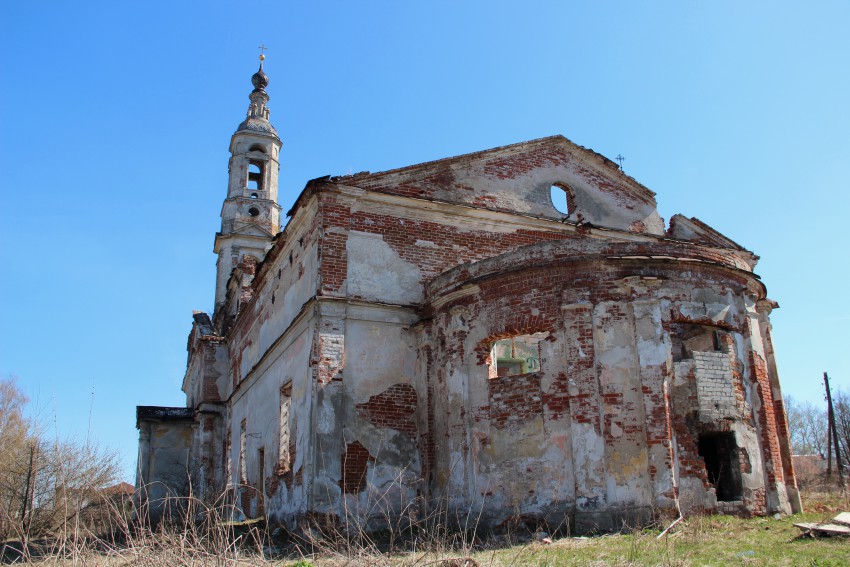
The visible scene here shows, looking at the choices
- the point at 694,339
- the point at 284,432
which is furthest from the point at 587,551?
the point at 284,432

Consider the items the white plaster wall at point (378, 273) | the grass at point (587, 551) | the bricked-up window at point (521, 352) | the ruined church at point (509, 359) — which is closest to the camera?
the grass at point (587, 551)

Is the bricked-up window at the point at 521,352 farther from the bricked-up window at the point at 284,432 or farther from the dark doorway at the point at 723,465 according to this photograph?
the dark doorway at the point at 723,465

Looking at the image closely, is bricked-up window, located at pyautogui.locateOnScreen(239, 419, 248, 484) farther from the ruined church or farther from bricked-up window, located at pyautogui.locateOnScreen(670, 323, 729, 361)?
bricked-up window, located at pyautogui.locateOnScreen(670, 323, 729, 361)

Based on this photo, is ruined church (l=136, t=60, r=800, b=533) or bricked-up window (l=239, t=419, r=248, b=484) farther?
bricked-up window (l=239, t=419, r=248, b=484)

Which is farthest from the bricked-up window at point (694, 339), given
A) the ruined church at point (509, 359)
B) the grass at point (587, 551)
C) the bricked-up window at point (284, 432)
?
the bricked-up window at point (284, 432)

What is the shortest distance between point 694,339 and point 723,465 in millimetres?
2143

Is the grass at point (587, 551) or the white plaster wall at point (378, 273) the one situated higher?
the white plaster wall at point (378, 273)

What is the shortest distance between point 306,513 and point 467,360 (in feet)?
12.3

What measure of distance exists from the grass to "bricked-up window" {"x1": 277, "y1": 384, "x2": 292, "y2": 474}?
3.75 m

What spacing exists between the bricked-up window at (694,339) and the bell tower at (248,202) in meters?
16.9

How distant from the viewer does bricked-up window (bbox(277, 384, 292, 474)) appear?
1457 cm

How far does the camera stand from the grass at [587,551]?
5.86 metres

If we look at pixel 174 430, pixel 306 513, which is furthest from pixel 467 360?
pixel 174 430

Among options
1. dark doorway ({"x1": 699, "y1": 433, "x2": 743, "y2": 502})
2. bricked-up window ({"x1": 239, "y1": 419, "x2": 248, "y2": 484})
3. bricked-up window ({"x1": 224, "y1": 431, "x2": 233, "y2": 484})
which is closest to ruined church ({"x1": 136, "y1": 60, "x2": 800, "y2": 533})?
dark doorway ({"x1": 699, "y1": 433, "x2": 743, "y2": 502})
